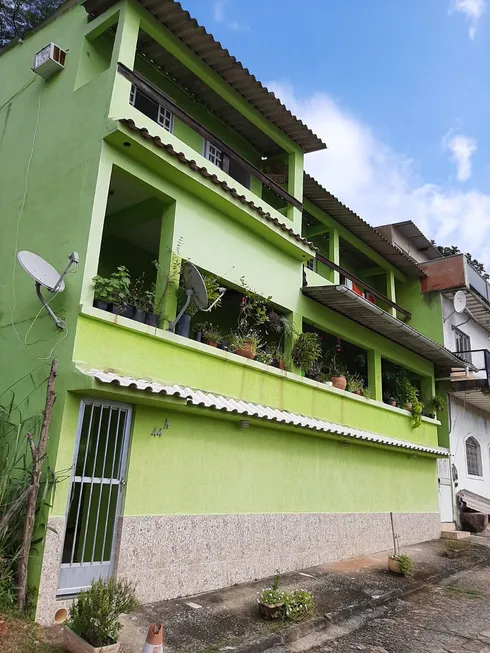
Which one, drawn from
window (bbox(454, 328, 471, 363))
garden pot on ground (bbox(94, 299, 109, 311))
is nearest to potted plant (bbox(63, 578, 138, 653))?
garden pot on ground (bbox(94, 299, 109, 311))

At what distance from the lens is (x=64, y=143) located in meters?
8.52

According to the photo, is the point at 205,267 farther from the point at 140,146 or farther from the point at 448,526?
the point at 448,526

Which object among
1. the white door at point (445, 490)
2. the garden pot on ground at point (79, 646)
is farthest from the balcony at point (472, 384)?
the garden pot on ground at point (79, 646)

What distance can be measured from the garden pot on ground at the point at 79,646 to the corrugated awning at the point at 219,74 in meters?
9.21

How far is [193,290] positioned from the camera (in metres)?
8.07

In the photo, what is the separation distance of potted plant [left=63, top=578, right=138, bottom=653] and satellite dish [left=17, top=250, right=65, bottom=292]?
3.79 m

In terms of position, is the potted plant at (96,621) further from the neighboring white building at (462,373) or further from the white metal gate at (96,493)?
the neighboring white building at (462,373)

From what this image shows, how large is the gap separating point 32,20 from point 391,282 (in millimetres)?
15475

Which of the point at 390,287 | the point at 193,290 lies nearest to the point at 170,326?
the point at 193,290

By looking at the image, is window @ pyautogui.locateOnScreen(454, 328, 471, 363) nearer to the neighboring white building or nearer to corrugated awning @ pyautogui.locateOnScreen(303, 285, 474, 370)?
the neighboring white building

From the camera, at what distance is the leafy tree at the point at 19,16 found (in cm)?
1758

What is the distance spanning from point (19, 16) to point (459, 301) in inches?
715

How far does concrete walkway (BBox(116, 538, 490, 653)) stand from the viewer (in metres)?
5.88

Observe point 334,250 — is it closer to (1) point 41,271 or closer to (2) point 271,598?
(1) point 41,271
